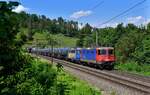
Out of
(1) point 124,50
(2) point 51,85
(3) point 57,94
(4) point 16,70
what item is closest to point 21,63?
(4) point 16,70

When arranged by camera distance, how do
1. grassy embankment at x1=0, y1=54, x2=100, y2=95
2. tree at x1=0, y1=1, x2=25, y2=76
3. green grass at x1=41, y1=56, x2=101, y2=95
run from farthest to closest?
green grass at x1=41, y1=56, x2=101, y2=95 → grassy embankment at x1=0, y1=54, x2=100, y2=95 → tree at x1=0, y1=1, x2=25, y2=76

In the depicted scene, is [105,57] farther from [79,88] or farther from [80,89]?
[80,89]

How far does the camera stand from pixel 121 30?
386ft

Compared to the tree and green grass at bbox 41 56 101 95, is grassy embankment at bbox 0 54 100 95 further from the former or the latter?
green grass at bbox 41 56 101 95

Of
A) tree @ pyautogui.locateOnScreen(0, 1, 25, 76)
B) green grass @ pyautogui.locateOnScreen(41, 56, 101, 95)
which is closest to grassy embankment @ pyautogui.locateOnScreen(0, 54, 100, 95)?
tree @ pyautogui.locateOnScreen(0, 1, 25, 76)

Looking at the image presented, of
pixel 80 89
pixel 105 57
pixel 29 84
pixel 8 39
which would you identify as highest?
pixel 105 57

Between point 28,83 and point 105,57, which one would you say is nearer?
point 28,83

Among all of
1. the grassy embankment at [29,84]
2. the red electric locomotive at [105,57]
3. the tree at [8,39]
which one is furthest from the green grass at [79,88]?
the red electric locomotive at [105,57]

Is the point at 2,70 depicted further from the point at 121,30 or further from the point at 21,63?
the point at 121,30

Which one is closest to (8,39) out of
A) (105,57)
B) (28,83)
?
(28,83)

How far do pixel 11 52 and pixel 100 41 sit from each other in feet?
351

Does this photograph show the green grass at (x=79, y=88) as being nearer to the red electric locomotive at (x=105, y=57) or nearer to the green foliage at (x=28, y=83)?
the green foliage at (x=28, y=83)

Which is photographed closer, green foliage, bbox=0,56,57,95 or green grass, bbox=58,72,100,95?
green foliage, bbox=0,56,57,95

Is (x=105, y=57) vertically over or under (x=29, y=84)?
over
